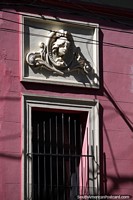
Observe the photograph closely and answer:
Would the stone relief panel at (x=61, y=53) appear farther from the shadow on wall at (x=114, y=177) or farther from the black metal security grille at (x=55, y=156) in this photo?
the black metal security grille at (x=55, y=156)

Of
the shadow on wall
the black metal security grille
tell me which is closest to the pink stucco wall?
the shadow on wall

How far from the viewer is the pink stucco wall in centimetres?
1099

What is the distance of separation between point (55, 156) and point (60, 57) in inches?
72.9

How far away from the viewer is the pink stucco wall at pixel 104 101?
36.1ft

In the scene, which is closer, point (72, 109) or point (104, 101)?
point (72, 109)

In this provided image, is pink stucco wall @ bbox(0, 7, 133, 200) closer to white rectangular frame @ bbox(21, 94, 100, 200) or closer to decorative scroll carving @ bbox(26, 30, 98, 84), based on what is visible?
white rectangular frame @ bbox(21, 94, 100, 200)

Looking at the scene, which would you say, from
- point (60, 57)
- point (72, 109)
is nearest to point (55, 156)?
point (72, 109)

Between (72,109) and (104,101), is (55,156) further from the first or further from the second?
(104,101)

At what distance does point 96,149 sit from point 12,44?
2.48 m

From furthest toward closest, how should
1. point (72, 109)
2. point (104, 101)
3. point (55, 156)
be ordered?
point (104, 101), point (72, 109), point (55, 156)

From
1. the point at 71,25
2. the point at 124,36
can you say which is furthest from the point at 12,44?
the point at 124,36

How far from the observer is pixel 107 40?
1233 centimetres

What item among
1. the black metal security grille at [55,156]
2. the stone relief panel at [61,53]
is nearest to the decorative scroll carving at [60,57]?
the stone relief panel at [61,53]

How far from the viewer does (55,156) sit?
1152 cm
